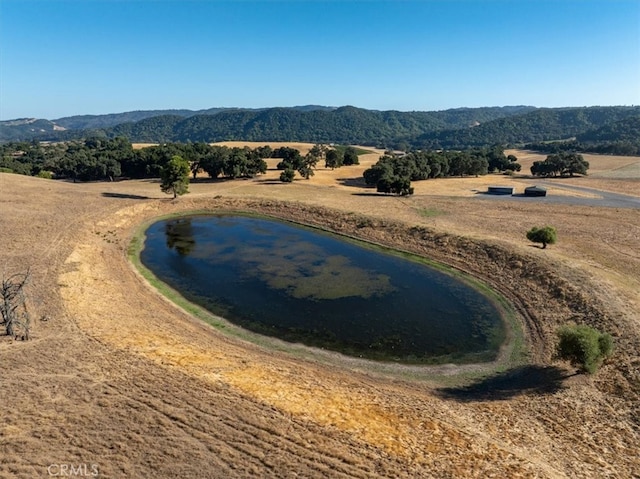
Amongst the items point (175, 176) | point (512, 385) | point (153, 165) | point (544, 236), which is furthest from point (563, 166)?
point (153, 165)

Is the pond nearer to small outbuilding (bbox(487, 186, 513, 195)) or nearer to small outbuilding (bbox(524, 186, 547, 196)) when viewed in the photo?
small outbuilding (bbox(487, 186, 513, 195))

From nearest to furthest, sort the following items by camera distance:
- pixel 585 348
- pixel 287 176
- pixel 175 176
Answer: pixel 585 348 < pixel 175 176 < pixel 287 176

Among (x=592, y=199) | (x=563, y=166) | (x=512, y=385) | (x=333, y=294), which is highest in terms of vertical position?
(x=563, y=166)

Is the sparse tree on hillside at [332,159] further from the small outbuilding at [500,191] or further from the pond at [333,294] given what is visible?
the pond at [333,294]

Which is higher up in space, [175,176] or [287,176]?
[175,176]

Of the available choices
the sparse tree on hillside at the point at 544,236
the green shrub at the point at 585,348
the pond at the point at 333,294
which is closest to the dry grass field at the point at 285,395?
the green shrub at the point at 585,348

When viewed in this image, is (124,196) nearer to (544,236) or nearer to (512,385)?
(544,236)

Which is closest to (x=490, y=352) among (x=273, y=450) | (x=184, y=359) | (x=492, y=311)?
(x=492, y=311)
